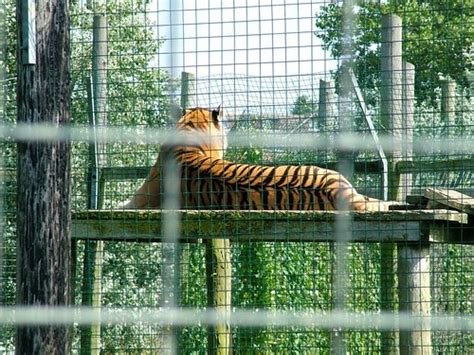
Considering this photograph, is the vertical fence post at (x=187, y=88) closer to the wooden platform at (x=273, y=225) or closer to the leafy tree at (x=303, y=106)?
the leafy tree at (x=303, y=106)

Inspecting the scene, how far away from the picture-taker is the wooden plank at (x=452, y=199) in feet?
11.8

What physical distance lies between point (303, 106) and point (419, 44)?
107cm

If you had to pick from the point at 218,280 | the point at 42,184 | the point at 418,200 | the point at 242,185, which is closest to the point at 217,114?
the point at 242,185

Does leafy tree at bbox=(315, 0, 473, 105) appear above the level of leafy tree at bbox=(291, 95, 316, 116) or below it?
above

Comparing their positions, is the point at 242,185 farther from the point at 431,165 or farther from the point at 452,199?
the point at 452,199

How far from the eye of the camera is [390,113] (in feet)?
12.0

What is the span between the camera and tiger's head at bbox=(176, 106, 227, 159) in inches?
179

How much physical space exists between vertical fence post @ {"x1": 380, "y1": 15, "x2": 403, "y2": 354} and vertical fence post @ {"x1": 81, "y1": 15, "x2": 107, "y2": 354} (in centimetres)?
112

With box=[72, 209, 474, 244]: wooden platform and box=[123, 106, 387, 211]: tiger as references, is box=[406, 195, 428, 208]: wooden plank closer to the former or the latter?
box=[72, 209, 474, 244]: wooden platform

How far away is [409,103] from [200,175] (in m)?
1.02

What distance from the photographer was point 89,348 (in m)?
4.30

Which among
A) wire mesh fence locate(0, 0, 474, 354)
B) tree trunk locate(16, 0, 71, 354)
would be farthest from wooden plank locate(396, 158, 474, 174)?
tree trunk locate(16, 0, 71, 354)

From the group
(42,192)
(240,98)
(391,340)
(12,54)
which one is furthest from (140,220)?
(12,54)

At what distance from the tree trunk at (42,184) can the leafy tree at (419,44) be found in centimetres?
144
